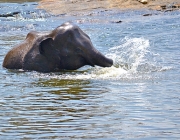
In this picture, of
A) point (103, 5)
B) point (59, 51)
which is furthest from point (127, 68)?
point (103, 5)

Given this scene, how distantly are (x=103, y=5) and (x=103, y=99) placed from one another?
23.3 meters

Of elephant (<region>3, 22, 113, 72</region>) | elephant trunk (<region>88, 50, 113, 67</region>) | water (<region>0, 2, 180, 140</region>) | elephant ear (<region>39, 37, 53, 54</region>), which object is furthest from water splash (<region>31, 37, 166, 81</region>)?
elephant ear (<region>39, 37, 53, 54</region>)

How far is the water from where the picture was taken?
6680mm

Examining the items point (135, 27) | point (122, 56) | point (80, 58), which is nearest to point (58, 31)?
point (80, 58)

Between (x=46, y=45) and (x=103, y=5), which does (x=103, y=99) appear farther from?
(x=103, y=5)

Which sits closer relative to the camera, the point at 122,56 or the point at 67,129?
the point at 67,129

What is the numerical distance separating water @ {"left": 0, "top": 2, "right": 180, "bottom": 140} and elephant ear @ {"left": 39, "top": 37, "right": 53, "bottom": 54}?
49 cm

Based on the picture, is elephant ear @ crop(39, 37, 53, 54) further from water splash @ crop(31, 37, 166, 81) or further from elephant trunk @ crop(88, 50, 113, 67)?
elephant trunk @ crop(88, 50, 113, 67)

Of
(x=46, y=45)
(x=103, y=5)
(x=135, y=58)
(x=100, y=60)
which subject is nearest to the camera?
(x=100, y=60)

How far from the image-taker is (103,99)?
28.0ft

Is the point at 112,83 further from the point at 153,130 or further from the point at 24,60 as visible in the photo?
the point at 153,130

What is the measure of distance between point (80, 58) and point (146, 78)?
5.53ft

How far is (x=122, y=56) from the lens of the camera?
13.4 meters

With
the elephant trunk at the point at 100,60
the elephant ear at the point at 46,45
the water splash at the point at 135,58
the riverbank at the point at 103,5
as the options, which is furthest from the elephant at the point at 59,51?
the riverbank at the point at 103,5
